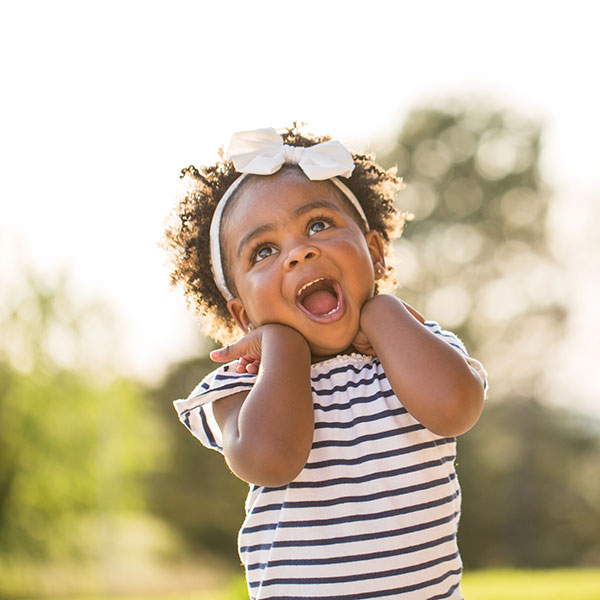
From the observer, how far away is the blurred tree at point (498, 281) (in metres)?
16.6

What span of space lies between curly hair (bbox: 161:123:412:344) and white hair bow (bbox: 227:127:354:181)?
14 centimetres

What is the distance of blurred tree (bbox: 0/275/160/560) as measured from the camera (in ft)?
45.1

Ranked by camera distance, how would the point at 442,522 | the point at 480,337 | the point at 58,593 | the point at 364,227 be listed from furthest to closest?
the point at 480,337 → the point at 58,593 → the point at 364,227 → the point at 442,522

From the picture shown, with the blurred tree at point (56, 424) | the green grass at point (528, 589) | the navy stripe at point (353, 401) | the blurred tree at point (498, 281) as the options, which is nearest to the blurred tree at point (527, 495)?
the blurred tree at point (498, 281)

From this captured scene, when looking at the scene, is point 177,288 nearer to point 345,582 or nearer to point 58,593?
point 345,582

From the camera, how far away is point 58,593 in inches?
551

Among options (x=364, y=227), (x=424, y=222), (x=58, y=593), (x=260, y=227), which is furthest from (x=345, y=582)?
(x=424, y=222)

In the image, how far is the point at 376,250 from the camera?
103 inches

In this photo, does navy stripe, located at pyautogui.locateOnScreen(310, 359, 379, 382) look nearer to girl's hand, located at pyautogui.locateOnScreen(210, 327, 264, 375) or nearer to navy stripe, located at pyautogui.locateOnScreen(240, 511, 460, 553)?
girl's hand, located at pyautogui.locateOnScreen(210, 327, 264, 375)

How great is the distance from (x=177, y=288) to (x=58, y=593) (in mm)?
12937

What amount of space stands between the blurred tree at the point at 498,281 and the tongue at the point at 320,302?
47.0ft

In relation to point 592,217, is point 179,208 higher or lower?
lower

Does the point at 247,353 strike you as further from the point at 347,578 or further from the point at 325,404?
the point at 347,578

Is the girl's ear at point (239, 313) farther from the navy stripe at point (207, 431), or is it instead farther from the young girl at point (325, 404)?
the navy stripe at point (207, 431)
